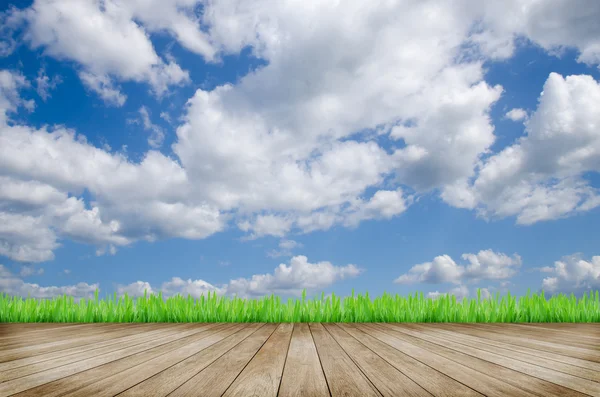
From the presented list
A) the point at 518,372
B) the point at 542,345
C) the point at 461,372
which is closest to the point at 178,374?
the point at 461,372

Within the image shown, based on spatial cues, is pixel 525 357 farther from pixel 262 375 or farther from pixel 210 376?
pixel 210 376

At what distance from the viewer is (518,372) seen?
2.28m

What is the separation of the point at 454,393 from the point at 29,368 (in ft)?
7.26

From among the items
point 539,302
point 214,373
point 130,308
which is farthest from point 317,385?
point 539,302

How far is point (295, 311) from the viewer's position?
18.3 feet

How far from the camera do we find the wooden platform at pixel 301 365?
193 cm

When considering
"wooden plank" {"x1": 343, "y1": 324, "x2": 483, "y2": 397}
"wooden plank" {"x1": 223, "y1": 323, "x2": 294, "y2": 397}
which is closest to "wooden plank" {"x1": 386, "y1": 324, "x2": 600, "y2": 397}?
"wooden plank" {"x1": 343, "y1": 324, "x2": 483, "y2": 397}

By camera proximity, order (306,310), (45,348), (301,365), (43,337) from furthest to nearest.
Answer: (306,310), (43,337), (45,348), (301,365)

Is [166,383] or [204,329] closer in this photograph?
[166,383]

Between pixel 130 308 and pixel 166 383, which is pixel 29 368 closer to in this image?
pixel 166 383

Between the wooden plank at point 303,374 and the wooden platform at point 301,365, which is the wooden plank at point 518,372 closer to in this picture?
the wooden platform at point 301,365

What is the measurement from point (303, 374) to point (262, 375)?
21 centimetres

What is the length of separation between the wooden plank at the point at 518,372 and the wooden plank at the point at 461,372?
57 mm

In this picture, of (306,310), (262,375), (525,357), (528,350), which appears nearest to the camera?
(262,375)
